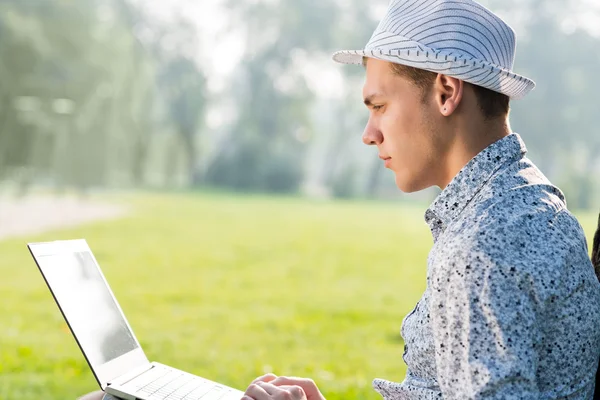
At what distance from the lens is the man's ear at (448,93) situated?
5.06 feet

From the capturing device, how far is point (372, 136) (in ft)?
5.53

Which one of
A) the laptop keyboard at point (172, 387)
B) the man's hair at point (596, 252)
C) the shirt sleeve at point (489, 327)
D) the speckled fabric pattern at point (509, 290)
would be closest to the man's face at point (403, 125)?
the speckled fabric pattern at point (509, 290)

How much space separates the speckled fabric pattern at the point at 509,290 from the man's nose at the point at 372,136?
0.68ft

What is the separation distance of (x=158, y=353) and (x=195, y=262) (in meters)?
6.17

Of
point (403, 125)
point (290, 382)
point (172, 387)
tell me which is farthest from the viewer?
point (172, 387)

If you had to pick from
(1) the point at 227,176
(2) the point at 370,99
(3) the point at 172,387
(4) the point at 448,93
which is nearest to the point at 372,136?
(2) the point at 370,99

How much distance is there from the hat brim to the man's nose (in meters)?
0.16

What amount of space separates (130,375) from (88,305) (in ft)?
0.71

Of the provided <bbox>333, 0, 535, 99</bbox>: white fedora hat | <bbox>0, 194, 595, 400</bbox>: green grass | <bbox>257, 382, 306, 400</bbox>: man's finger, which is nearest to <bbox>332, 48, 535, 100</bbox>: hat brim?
<bbox>333, 0, 535, 99</bbox>: white fedora hat

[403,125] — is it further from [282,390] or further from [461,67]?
[282,390]

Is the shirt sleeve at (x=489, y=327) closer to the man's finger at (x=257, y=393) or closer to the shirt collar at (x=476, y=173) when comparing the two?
the shirt collar at (x=476, y=173)

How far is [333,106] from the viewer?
121 feet

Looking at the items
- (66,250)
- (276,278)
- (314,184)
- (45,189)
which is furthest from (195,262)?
(314,184)

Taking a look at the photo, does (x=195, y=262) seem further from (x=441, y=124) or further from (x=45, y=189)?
(x=45, y=189)
